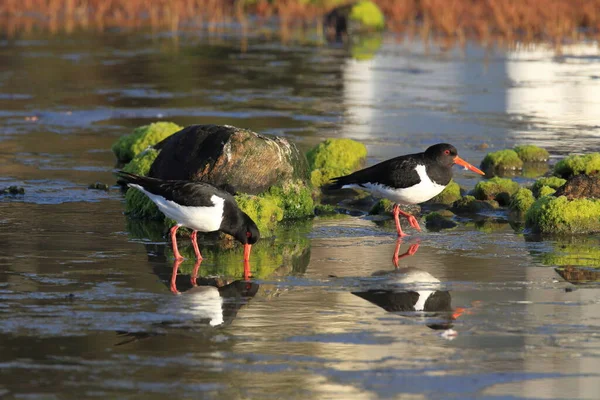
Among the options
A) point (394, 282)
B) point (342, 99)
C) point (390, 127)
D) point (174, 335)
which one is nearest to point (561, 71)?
point (342, 99)

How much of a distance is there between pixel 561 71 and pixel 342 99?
6.98 m

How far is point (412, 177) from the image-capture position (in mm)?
A: 11922

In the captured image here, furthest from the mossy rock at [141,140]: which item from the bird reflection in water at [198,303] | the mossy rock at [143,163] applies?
the bird reflection in water at [198,303]

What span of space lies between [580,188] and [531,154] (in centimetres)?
389

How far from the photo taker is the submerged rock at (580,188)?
12.4m

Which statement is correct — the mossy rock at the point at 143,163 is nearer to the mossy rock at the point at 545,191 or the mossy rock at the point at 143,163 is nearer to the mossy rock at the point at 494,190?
the mossy rock at the point at 494,190

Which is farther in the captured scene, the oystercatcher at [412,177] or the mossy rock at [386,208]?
the mossy rock at [386,208]

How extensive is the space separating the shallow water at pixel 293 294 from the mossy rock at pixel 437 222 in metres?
0.30

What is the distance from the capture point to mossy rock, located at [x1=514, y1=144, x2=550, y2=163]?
16250mm

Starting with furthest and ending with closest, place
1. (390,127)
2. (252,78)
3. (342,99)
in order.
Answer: (252,78) < (342,99) < (390,127)

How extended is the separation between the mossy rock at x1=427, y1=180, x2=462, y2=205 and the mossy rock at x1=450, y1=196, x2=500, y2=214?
0.70ft

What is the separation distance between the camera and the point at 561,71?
27.1 meters

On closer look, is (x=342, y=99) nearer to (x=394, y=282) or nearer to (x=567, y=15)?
(x=394, y=282)

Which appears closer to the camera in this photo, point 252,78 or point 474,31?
point 252,78
